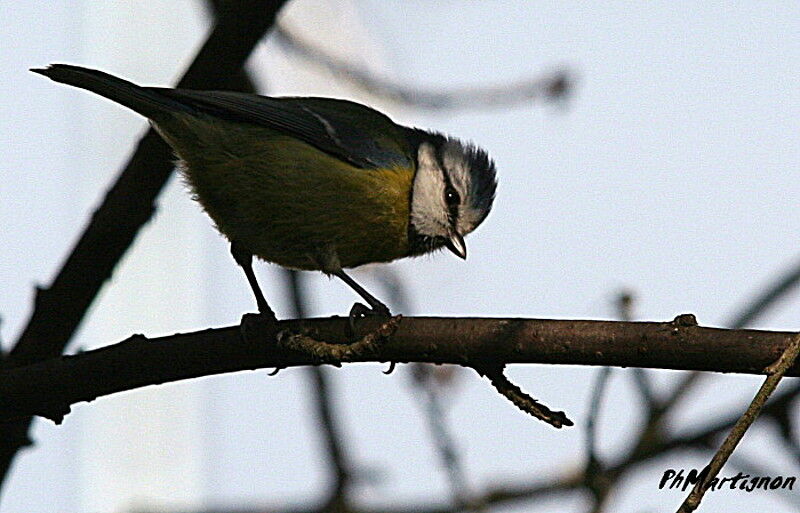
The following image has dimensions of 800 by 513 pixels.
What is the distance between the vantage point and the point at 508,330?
5.24 feet

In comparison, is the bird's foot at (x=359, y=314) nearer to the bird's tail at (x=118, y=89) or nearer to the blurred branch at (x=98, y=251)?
the blurred branch at (x=98, y=251)

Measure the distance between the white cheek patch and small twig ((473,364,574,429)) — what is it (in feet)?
3.52

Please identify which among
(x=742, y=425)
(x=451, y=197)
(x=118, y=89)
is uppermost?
(x=451, y=197)

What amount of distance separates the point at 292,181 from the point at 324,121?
256 millimetres

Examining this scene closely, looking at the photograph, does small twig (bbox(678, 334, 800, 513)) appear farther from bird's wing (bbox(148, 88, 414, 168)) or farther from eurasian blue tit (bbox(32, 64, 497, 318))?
bird's wing (bbox(148, 88, 414, 168))

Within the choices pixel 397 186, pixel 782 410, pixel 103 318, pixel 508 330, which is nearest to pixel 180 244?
pixel 103 318

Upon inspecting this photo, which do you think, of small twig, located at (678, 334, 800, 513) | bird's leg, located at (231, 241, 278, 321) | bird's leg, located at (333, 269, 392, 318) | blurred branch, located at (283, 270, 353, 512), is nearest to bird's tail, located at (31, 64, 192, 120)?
bird's leg, located at (231, 241, 278, 321)

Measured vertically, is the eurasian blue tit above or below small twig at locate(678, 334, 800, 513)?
above

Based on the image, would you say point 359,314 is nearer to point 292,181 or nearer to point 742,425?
point 292,181

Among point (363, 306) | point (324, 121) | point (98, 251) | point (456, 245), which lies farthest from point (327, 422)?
point (363, 306)

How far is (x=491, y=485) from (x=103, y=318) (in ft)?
7.59

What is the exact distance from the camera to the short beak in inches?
110

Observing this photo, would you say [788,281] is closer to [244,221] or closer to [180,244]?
[244,221]

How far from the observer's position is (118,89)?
2373 millimetres
